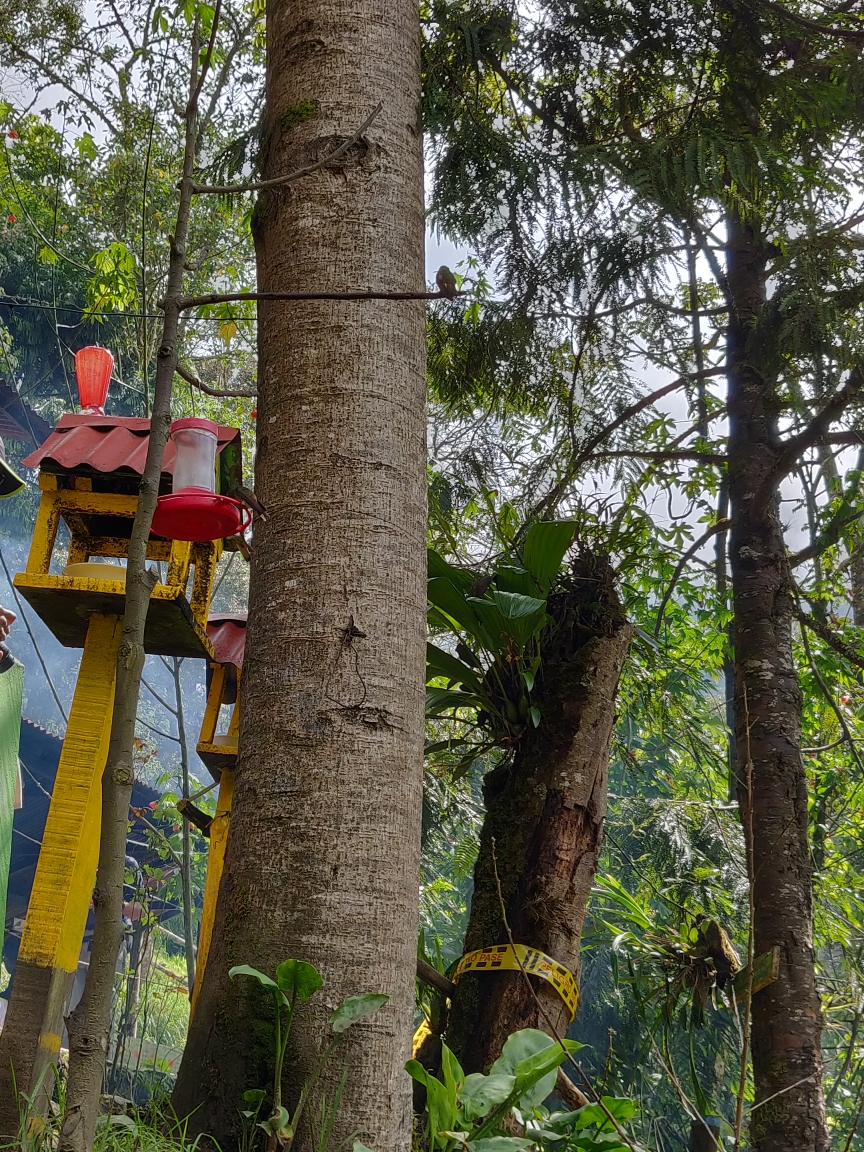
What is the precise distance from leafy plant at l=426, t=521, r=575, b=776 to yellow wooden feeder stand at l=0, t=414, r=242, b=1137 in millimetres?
725

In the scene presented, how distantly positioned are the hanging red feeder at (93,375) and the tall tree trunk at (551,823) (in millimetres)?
1471

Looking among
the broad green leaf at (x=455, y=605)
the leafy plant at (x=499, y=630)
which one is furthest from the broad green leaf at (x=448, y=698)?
the broad green leaf at (x=455, y=605)

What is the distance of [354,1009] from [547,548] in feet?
5.75

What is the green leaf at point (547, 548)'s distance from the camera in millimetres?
2646

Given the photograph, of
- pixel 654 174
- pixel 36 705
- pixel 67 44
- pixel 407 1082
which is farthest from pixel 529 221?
pixel 36 705

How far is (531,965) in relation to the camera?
2.16 meters

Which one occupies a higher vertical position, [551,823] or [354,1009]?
[551,823]

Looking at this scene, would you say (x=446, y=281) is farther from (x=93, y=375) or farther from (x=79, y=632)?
(x=93, y=375)

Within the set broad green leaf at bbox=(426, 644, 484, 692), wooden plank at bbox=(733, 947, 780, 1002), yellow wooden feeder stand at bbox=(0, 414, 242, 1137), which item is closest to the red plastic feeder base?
yellow wooden feeder stand at bbox=(0, 414, 242, 1137)

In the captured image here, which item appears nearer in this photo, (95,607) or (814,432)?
(95,607)

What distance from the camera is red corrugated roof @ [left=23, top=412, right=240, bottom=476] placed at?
2117 millimetres

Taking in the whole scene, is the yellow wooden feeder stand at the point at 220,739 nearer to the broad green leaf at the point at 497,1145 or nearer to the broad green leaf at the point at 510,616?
the broad green leaf at the point at 510,616

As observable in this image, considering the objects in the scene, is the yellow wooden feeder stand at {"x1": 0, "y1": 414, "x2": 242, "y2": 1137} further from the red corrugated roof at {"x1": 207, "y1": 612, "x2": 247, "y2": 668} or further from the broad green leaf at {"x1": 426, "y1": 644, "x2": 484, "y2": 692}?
the broad green leaf at {"x1": 426, "y1": 644, "x2": 484, "y2": 692}

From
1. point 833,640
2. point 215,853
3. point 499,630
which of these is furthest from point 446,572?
point 833,640
